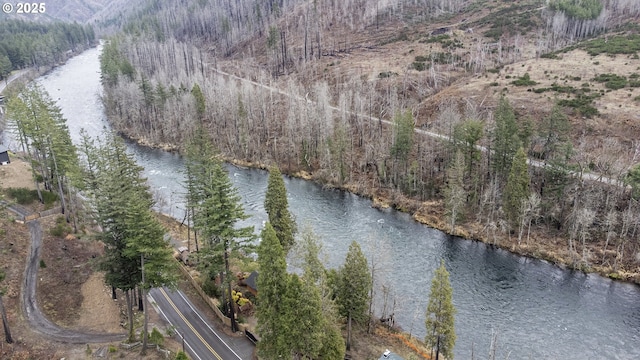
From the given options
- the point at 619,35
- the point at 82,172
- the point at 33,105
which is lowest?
the point at 82,172

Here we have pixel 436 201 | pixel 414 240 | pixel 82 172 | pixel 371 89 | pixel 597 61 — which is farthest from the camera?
pixel 371 89

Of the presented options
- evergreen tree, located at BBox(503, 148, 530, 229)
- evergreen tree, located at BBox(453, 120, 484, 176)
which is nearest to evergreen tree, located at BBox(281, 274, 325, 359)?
evergreen tree, located at BBox(503, 148, 530, 229)

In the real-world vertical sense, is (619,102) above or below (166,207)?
above

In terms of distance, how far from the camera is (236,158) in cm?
8656

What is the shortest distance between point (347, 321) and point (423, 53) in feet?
288

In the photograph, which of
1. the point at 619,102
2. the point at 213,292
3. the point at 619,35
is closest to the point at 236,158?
the point at 213,292

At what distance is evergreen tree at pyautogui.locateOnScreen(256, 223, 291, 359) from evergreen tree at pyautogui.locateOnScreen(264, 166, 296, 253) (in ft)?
46.0

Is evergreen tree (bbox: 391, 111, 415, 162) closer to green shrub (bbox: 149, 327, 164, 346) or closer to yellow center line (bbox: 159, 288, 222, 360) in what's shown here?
yellow center line (bbox: 159, 288, 222, 360)

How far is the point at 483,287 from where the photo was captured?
48188mm

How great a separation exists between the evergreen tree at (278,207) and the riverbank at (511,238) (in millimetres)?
24800

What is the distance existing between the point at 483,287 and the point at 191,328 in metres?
31.1

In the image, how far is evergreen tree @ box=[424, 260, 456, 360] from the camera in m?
32.2

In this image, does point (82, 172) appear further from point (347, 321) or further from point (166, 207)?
point (347, 321)

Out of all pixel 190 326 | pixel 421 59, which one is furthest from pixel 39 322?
pixel 421 59
